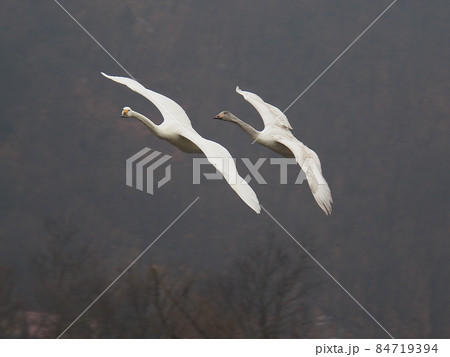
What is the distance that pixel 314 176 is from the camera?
1154 centimetres

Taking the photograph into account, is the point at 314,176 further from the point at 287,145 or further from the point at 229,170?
the point at 229,170

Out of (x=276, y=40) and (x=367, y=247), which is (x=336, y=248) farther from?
(x=276, y=40)

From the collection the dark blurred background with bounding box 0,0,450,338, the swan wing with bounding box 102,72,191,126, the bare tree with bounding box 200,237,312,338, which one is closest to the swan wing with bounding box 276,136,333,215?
the swan wing with bounding box 102,72,191,126

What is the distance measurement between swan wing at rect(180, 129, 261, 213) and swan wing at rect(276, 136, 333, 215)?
1292 millimetres

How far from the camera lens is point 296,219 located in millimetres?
37188

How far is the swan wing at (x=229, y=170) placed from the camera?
9.55 meters

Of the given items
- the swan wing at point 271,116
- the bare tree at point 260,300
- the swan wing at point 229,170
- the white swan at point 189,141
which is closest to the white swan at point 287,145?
the swan wing at point 271,116

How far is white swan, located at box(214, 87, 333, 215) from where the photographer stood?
11.5 meters

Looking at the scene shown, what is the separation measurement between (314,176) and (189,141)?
193cm

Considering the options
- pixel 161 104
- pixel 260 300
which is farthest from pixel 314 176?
pixel 260 300

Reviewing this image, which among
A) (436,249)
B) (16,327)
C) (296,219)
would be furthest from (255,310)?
(436,249)

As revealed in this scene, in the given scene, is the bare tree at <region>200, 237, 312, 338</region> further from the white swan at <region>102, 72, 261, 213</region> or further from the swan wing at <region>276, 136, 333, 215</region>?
the swan wing at <region>276, 136, 333, 215</region>

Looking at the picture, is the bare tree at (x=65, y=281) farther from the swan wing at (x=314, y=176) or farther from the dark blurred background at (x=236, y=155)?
the swan wing at (x=314, y=176)

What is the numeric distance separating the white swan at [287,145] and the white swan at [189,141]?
0.86 metres
